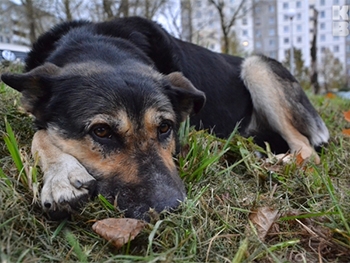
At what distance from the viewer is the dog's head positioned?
6.69 ft

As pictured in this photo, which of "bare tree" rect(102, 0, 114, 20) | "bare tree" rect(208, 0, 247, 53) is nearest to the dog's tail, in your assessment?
"bare tree" rect(102, 0, 114, 20)

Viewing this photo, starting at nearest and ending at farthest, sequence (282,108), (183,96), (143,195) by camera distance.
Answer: (143,195) → (183,96) → (282,108)

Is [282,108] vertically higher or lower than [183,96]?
lower

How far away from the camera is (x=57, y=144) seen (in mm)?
2402

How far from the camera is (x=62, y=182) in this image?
1.89 meters

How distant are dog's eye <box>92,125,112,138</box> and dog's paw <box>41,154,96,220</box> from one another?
9.2 inches

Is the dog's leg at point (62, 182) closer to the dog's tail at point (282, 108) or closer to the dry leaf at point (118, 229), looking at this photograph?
the dry leaf at point (118, 229)

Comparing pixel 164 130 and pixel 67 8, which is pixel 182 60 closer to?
pixel 164 130

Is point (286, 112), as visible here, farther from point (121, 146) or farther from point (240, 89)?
point (121, 146)

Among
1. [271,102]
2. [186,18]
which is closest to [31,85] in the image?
[271,102]

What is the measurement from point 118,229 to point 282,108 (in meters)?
3.24

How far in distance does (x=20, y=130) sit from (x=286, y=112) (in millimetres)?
2981

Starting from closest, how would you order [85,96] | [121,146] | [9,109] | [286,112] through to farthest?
[121,146] < [85,96] < [9,109] < [286,112]

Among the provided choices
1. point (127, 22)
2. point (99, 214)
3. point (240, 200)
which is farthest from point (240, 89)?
point (99, 214)
